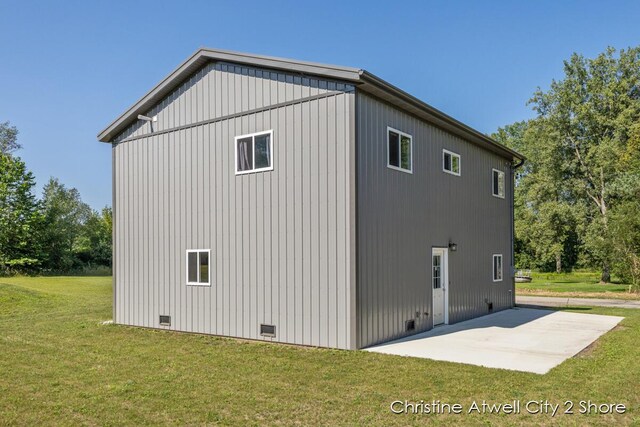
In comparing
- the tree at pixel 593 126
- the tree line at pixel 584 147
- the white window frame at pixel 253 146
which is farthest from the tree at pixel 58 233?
the tree at pixel 593 126

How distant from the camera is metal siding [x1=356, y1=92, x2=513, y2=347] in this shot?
29.0ft

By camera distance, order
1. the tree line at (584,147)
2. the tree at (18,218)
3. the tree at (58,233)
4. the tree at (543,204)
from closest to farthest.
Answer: the tree line at (584,147)
the tree at (543,204)
the tree at (18,218)
the tree at (58,233)

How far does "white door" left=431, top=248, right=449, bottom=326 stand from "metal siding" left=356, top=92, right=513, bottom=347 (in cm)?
28

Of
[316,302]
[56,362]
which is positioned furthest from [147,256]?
[316,302]

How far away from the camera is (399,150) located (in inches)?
393

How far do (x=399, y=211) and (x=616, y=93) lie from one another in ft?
92.9

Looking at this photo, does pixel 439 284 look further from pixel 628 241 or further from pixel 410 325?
pixel 628 241

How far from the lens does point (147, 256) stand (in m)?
11.8

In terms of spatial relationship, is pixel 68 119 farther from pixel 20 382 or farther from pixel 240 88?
pixel 20 382

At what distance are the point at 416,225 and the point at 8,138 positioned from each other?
4393 centimetres

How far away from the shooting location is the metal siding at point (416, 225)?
29.0ft

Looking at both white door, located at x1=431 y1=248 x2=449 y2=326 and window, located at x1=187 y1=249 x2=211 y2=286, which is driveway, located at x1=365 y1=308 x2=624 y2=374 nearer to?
white door, located at x1=431 y1=248 x2=449 y2=326

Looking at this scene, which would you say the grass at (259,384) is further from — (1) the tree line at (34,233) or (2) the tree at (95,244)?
(2) the tree at (95,244)

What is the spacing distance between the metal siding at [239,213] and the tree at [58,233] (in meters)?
29.3
